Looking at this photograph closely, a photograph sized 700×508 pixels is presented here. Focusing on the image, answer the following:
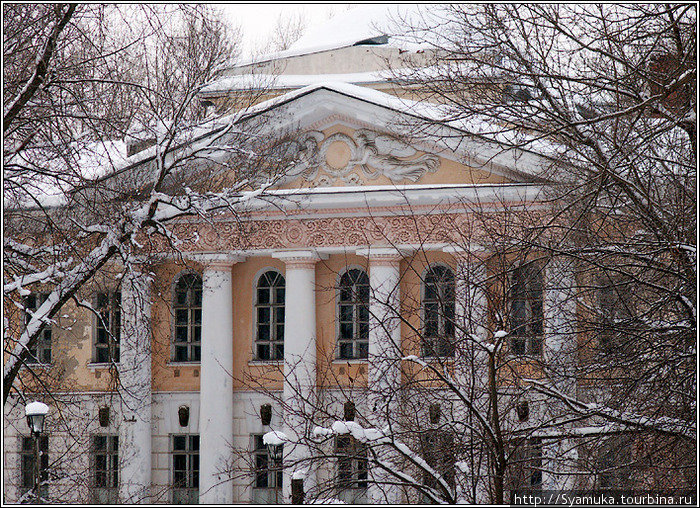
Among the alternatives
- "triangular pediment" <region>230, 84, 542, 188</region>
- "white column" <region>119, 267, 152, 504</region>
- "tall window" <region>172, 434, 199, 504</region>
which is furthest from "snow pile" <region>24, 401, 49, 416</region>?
"tall window" <region>172, 434, 199, 504</region>

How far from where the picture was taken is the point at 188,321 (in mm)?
24000

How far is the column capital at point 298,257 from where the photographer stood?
876 inches

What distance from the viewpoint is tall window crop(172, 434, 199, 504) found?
23.2 metres

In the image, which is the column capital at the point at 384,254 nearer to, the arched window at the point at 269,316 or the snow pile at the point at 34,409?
the arched window at the point at 269,316

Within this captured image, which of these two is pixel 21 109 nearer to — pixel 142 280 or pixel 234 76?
pixel 142 280

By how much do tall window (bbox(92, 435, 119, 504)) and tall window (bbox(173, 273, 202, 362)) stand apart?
2.27m

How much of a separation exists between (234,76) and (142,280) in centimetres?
1159

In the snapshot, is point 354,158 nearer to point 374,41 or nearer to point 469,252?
point 374,41

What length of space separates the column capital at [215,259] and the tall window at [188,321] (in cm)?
120

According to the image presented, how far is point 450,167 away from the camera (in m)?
21.6

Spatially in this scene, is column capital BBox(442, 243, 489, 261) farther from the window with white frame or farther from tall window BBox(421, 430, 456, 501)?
the window with white frame

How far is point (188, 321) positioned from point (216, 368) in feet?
5.42

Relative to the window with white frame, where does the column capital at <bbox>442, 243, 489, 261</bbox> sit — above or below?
above

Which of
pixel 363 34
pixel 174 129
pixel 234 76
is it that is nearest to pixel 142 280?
pixel 174 129
